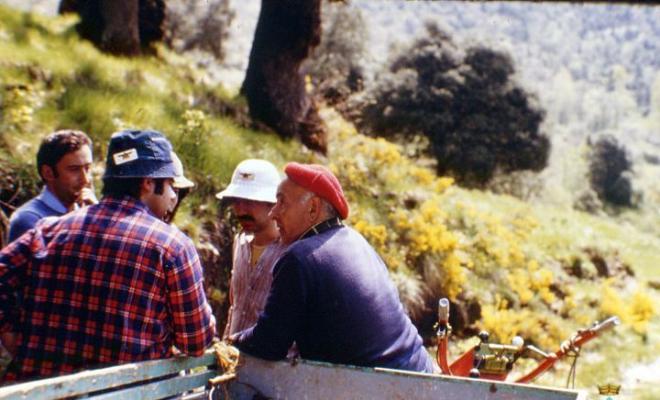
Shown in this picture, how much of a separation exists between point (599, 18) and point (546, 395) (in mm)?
158965

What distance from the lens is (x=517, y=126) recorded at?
19688 mm

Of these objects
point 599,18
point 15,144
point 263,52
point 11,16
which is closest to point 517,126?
point 263,52

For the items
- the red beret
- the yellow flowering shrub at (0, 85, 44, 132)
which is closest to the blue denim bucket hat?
the red beret

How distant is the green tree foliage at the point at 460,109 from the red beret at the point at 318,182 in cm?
1450

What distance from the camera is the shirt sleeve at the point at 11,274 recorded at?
2.73 meters

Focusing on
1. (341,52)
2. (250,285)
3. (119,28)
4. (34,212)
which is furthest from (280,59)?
(341,52)

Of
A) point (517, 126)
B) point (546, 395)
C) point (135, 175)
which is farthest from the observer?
point (517, 126)

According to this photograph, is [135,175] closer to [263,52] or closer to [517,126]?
[263,52]

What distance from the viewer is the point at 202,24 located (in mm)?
23438

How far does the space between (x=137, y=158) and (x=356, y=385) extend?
121 centimetres

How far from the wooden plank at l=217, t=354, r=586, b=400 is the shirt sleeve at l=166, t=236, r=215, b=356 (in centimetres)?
27

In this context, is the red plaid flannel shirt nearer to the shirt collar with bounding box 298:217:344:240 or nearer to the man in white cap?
the shirt collar with bounding box 298:217:344:240

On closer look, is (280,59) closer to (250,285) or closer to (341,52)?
(250,285)

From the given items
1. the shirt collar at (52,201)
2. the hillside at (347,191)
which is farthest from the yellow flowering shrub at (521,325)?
the shirt collar at (52,201)
